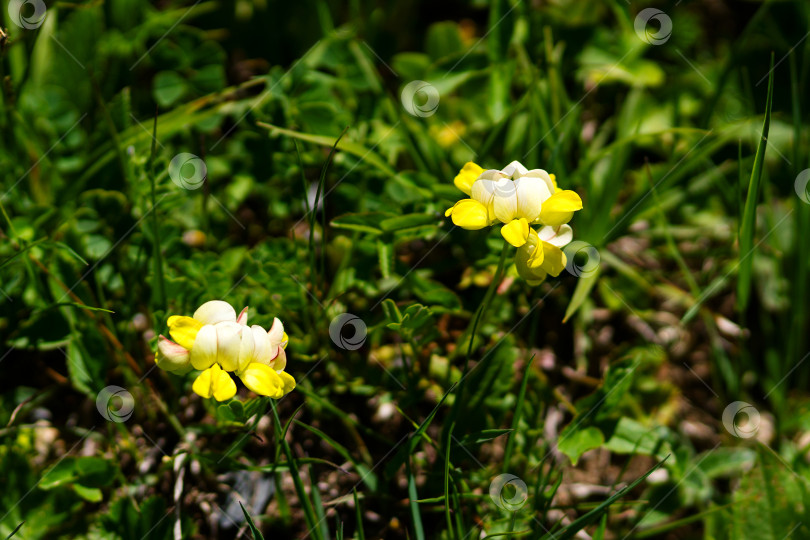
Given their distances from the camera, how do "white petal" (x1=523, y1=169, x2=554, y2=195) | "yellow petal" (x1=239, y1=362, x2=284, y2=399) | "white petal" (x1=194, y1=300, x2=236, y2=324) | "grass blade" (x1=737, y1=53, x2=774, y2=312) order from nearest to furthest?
"yellow petal" (x1=239, y1=362, x2=284, y2=399) → "white petal" (x1=194, y1=300, x2=236, y2=324) → "white petal" (x1=523, y1=169, x2=554, y2=195) → "grass blade" (x1=737, y1=53, x2=774, y2=312)

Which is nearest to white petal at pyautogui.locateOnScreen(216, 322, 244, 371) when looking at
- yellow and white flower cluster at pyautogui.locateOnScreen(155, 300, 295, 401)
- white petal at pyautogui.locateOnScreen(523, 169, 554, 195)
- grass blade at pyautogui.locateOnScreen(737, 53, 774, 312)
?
yellow and white flower cluster at pyautogui.locateOnScreen(155, 300, 295, 401)

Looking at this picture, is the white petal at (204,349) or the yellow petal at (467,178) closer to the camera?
the white petal at (204,349)

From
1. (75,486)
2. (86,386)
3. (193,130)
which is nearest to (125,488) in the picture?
(75,486)

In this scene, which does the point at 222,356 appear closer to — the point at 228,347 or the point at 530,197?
the point at 228,347

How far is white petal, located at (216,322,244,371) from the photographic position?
51.6 inches

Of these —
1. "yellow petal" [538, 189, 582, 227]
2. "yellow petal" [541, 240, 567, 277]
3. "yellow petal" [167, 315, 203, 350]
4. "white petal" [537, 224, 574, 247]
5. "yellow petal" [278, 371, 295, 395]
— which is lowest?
"yellow petal" [278, 371, 295, 395]

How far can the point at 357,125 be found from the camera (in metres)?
1.98

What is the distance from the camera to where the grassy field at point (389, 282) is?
1644mm

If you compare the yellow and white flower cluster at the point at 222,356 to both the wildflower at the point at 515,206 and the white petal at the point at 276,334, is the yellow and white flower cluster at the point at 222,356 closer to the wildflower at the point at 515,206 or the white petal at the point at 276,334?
the white petal at the point at 276,334

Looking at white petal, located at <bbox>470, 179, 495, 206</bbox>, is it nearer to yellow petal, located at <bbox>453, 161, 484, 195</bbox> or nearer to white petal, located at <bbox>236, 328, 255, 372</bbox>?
yellow petal, located at <bbox>453, 161, 484, 195</bbox>

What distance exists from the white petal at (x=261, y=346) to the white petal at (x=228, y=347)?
0.03 meters

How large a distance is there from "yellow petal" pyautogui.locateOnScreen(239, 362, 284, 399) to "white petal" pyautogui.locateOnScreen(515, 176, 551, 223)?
0.56m

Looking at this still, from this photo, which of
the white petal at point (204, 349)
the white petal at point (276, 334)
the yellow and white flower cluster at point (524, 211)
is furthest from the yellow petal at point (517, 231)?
the white petal at point (204, 349)

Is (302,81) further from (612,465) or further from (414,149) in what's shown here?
(612,465)
